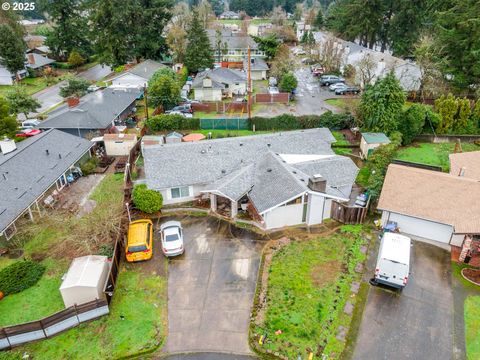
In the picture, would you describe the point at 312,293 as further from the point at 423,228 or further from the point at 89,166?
the point at 89,166

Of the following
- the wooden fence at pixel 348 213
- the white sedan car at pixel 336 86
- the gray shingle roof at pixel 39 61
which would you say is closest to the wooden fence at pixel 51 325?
the wooden fence at pixel 348 213

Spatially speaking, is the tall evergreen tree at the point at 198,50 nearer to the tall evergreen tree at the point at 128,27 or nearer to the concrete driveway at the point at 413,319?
the tall evergreen tree at the point at 128,27

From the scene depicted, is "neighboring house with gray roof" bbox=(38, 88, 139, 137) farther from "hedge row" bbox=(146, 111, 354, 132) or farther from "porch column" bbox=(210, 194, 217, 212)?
"porch column" bbox=(210, 194, 217, 212)

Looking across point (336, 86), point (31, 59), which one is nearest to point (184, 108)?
point (336, 86)

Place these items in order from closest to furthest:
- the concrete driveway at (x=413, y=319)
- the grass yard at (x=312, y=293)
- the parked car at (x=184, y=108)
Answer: the concrete driveway at (x=413, y=319) < the grass yard at (x=312, y=293) < the parked car at (x=184, y=108)

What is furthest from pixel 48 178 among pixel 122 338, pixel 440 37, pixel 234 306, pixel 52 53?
pixel 52 53

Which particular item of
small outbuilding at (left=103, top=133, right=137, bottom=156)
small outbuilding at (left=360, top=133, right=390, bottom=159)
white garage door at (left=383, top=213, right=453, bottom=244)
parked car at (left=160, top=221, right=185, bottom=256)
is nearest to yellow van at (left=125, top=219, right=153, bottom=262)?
parked car at (left=160, top=221, right=185, bottom=256)

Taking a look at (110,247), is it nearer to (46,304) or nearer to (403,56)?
(46,304)

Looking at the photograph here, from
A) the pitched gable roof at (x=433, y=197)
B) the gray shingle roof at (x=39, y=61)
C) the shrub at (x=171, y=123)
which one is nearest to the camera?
the pitched gable roof at (x=433, y=197)
